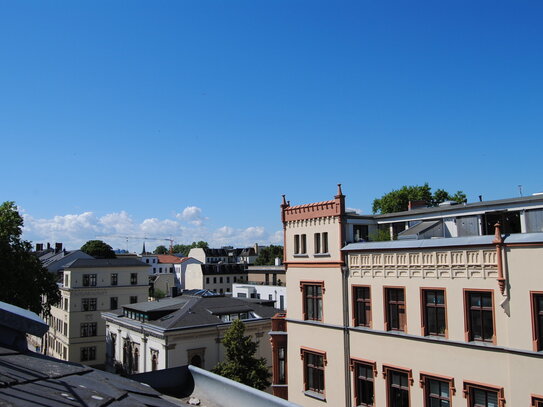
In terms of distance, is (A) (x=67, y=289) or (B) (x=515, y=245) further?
(A) (x=67, y=289)

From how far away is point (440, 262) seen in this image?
19.7 m

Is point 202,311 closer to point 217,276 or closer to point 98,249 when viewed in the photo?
point 217,276

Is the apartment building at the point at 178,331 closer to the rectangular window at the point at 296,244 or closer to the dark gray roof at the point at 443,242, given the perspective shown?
the rectangular window at the point at 296,244

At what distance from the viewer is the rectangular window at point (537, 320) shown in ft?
54.5

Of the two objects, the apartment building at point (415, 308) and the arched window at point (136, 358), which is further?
the arched window at point (136, 358)

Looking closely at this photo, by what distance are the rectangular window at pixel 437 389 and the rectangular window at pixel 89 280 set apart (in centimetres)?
4692

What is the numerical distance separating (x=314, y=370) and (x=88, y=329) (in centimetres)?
3969

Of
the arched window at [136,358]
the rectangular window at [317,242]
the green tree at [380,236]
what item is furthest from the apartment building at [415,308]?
the arched window at [136,358]

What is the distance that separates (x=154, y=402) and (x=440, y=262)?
16.5 metres

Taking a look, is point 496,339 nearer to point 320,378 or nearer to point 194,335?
point 320,378

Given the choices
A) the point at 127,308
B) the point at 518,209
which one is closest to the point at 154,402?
the point at 518,209

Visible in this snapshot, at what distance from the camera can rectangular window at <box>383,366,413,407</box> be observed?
→ 20859 mm

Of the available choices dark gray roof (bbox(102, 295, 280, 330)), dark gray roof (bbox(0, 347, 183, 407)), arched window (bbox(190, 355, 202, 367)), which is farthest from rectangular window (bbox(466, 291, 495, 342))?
arched window (bbox(190, 355, 202, 367))

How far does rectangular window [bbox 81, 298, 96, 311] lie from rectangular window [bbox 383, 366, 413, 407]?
4488cm
